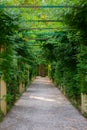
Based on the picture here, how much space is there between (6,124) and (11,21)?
10.1ft

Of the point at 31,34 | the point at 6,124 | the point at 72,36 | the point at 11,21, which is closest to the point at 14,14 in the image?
the point at 11,21

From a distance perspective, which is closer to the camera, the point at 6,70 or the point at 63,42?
the point at 6,70

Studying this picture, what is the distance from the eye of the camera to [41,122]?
10008mm

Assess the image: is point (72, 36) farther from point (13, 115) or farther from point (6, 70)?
point (13, 115)

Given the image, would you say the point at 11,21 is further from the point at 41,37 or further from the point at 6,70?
the point at 41,37

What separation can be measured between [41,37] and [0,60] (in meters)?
6.09

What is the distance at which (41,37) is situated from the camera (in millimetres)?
16203

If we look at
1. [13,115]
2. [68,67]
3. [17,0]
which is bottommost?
[13,115]

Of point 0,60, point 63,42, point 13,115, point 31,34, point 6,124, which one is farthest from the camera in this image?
point 31,34

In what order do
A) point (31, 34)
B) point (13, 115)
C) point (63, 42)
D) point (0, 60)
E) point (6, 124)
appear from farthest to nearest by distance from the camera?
1. point (31, 34)
2. point (63, 42)
3. point (13, 115)
4. point (0, 60)
5. point (6, 124)

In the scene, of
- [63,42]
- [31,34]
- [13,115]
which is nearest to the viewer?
[13,115]

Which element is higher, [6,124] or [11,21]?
[11,21]

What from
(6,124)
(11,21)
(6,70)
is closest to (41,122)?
(6,124)

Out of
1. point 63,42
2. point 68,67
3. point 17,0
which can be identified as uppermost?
point 17,0
